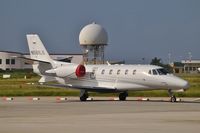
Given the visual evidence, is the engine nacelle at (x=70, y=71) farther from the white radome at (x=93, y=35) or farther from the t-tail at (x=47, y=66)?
the white radome at (x=93, y=35)

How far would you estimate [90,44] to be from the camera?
334ft

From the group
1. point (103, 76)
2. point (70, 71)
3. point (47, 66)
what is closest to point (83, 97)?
point (103, 76)

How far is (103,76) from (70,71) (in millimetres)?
2554

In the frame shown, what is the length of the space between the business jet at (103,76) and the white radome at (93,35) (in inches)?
2185

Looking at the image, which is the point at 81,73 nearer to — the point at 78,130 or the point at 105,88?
the point at 105,88

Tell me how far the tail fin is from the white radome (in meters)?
55.5

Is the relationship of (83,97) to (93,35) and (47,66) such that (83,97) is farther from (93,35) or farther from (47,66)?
(93,35)

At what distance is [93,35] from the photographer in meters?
101

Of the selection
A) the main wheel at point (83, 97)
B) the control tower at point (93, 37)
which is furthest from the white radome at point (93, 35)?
the main wheel at point (83, 97)

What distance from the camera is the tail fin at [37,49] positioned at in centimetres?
4469

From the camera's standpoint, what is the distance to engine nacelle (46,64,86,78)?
42688 mm

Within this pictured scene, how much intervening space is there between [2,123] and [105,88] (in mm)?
20339

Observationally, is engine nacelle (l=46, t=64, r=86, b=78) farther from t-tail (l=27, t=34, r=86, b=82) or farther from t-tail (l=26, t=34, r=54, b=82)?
t-tail (l=26, t=34, r=54, b=82)

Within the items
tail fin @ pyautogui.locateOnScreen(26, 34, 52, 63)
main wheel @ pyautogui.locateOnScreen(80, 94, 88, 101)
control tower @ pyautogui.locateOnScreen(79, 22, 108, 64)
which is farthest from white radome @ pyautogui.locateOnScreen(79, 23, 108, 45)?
main wheel @ pyautogui.locateOnScreen(80, 94, 88, 101)
